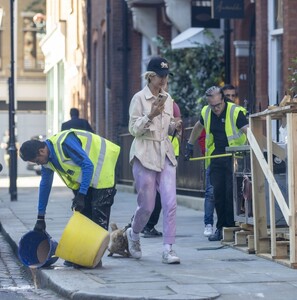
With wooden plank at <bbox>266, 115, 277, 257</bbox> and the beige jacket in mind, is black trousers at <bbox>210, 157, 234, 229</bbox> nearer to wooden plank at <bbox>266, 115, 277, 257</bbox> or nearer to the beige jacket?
the beige jacket

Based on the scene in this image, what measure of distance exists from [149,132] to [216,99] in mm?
1955

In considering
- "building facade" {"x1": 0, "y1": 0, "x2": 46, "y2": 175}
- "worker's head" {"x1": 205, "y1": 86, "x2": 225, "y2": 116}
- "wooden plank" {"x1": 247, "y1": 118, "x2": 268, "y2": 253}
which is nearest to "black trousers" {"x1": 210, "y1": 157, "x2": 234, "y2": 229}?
"worker's head" {"x1": 205, "y1": 86, "x2": 225, "y2": 116}

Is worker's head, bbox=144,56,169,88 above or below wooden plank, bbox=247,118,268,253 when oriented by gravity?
above

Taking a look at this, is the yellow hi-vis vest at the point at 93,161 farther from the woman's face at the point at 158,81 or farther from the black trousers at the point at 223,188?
the black trousers at the point at 223,188

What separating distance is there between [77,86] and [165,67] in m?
27.9

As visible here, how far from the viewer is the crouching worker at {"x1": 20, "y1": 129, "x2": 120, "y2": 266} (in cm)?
1043

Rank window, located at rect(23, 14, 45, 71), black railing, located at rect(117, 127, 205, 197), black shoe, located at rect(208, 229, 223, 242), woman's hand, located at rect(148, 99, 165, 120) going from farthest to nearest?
window, located at rect(23, 14, 45, 71), black railing, located at rect(117, 127, 205, 197), black shoe, located at rect(208, 229, 223, 242), woman's hand, located at rect(148, 99, 165, 120)

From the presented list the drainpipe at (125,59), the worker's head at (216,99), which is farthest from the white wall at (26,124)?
the worker's head at (216,99)

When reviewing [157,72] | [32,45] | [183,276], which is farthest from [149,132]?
[32,45]

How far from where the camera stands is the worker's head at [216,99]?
12.6 metres

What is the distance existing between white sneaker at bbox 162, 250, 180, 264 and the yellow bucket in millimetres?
637

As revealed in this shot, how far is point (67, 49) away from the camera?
137ft

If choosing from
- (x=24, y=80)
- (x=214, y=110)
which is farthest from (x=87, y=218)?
(x=24, y=80)

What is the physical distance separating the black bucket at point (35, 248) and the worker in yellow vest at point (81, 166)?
0.12m
